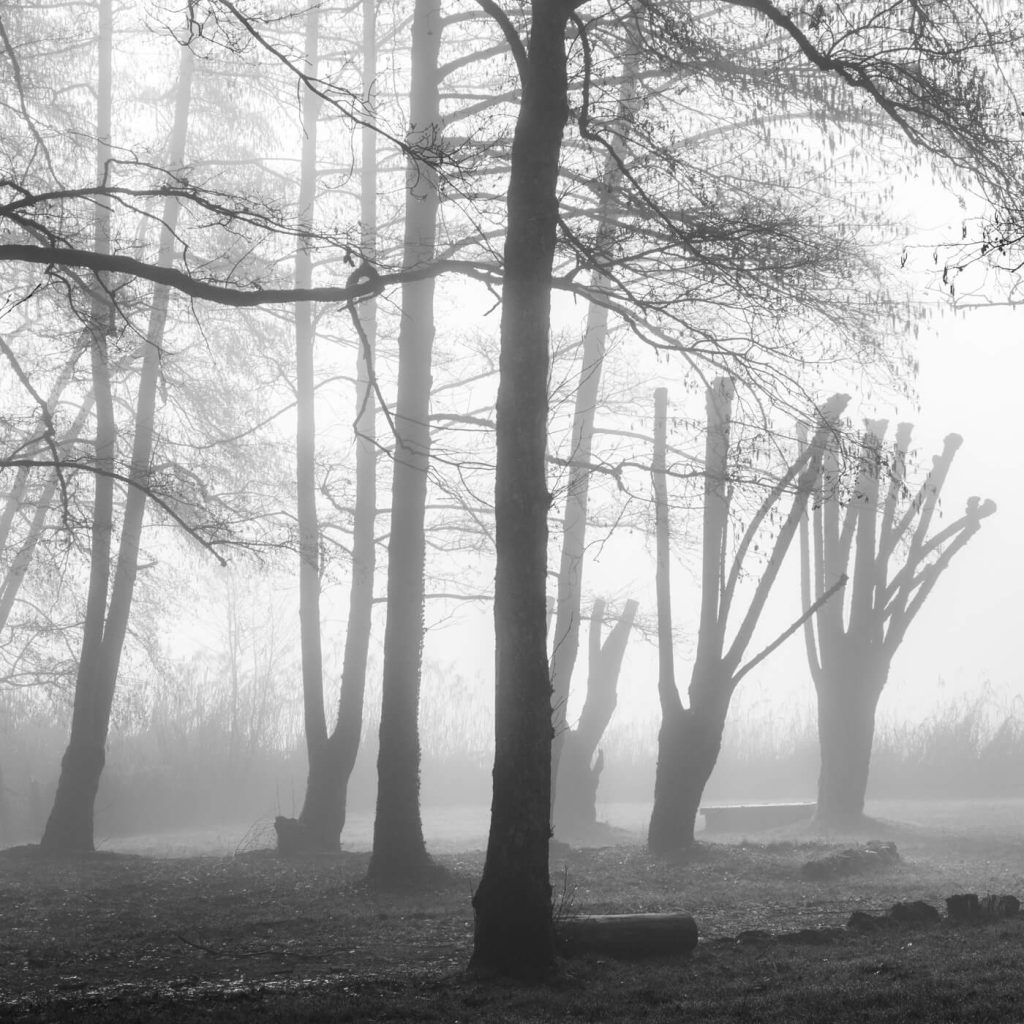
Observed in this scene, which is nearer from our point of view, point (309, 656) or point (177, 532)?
point (309, 656)

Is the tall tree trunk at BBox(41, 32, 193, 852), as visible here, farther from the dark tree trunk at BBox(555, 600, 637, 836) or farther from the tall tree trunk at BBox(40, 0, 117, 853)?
the dark tree trunk at BBox(555, 600, 637, 836)

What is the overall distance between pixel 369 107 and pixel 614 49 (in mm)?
3300

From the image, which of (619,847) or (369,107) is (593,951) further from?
(619,847)

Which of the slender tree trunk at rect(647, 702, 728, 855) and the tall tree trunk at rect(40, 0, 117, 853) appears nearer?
the slender tree trunk at rect(647, 702, 728, 855)

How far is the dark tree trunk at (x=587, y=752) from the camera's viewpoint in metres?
16.6

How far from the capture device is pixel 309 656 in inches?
591

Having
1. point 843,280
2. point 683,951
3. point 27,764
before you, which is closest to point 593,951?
point 683,951

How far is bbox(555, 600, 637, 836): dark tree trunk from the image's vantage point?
16594 millimetres

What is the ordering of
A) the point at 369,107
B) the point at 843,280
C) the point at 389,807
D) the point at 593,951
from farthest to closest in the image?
1. the point at 389,807
2. the point at 843,280
3. the point at 369,107
4. the point at 593,951

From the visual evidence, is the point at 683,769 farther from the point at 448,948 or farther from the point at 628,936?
the point at 628,936

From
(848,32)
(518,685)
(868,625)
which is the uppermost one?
(848,32)

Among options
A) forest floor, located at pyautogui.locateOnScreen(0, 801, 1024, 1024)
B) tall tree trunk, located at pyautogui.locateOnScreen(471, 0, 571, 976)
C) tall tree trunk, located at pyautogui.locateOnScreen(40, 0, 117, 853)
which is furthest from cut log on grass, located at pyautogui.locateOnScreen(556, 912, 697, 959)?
tall tree trunk, located at pyautogui.locateOnScreen(40, 0, 117, 853)

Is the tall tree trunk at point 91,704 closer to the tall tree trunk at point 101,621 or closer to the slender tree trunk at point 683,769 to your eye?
the tall tree trunk at point 101,621

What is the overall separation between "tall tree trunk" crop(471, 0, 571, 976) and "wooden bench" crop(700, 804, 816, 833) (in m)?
12.2
